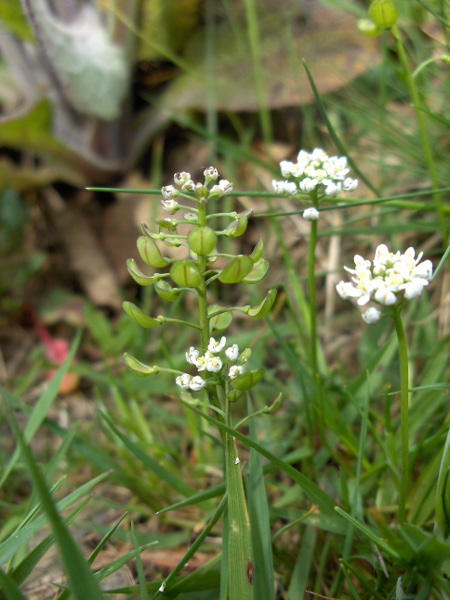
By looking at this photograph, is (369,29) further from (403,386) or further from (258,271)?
(403,386)

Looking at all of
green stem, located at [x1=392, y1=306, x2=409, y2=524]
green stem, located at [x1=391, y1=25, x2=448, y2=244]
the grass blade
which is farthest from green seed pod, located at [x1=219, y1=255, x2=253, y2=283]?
green stem, located at [x1=391, y1=25, x2=448, y2=244]

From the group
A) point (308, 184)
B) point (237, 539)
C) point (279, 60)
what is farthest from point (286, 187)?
point (279, 60)

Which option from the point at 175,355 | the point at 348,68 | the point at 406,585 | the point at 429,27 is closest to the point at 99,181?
the point at 175,355

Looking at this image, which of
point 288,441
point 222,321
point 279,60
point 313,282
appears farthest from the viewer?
point 279,60

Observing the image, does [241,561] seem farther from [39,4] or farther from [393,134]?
[39,4]

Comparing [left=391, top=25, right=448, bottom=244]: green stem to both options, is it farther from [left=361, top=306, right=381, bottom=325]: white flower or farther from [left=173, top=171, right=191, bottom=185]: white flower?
[left=173, top=171, right=191, bottom=185]: white flower
